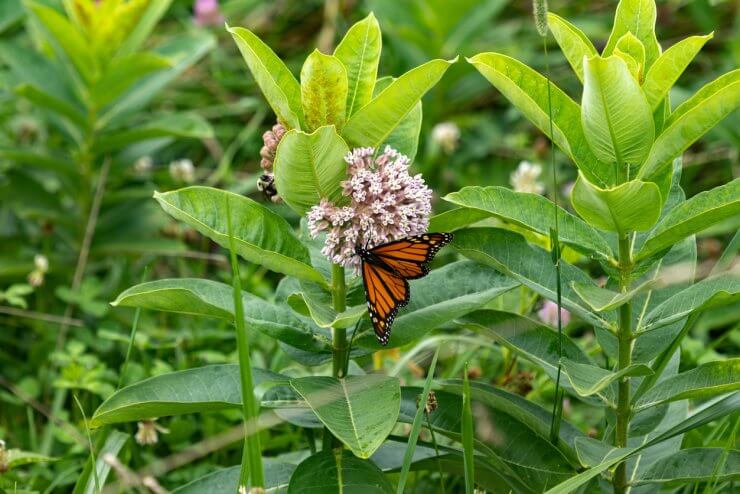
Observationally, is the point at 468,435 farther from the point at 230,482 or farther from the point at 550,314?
the point at 550,314

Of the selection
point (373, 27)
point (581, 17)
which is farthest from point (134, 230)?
point (581, 17)

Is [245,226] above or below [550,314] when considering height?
below

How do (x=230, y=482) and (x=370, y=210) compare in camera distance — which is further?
(x=230, y=482)

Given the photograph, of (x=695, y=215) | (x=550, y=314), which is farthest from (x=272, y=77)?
(x=550, y=314)

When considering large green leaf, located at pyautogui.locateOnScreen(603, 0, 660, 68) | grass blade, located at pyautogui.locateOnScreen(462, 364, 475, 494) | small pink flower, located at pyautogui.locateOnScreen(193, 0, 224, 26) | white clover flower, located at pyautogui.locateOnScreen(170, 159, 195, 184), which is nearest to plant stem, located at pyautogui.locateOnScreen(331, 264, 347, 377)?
grass blade, located at pyautogui.locateOnScreen(462, 364, 475, 494)

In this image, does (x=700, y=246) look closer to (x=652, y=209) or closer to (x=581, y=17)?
(x=581, y=17)

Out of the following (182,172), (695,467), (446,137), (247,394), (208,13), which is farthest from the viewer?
(208,13)
